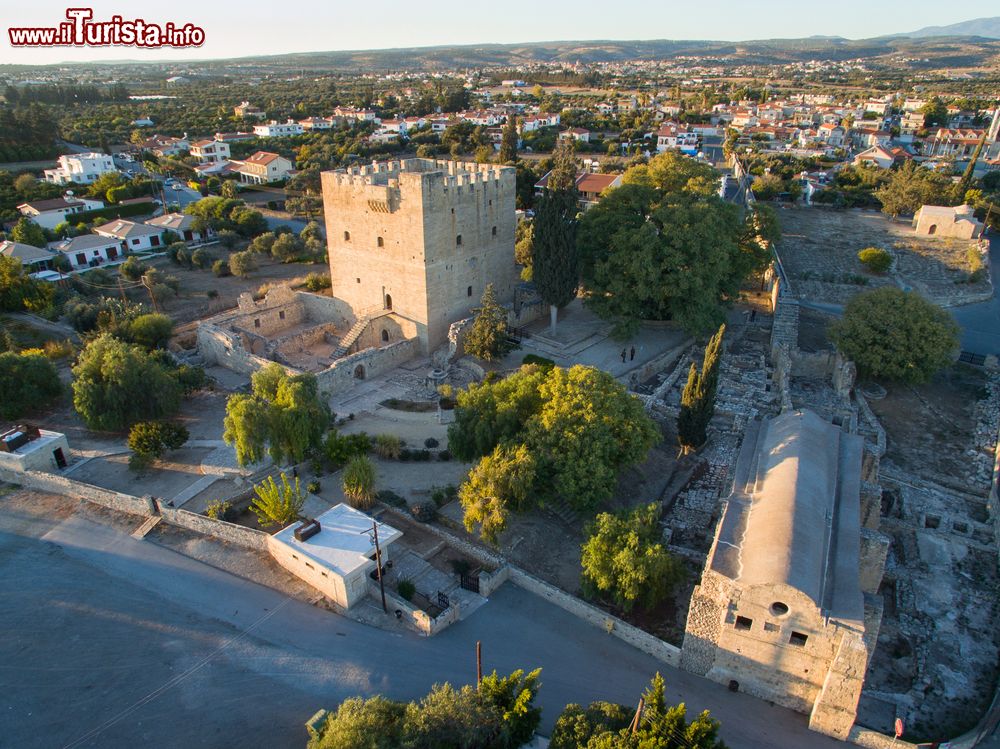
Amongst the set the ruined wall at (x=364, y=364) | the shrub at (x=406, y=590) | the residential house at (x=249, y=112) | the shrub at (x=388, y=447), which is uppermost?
the residential house at (x=249, y=112)

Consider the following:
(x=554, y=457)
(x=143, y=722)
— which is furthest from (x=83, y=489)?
(x=554, y=457)

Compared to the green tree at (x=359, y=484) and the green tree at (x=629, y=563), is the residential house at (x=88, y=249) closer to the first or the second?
the green tree at (x=359, y=484)

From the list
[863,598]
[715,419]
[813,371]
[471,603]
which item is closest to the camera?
[863,598]

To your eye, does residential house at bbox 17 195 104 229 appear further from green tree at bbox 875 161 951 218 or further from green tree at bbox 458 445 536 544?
green tree at bbox 875 161 951 218

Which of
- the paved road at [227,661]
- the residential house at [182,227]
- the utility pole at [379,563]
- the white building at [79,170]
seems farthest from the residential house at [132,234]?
the utility pole at [379,563]

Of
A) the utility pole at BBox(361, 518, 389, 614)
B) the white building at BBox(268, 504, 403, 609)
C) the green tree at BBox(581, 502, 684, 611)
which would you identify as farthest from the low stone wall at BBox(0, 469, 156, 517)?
the green tree at BBox(581, 502, 684, 611)

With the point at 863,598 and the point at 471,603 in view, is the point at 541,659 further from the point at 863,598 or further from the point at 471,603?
the point at 863,598

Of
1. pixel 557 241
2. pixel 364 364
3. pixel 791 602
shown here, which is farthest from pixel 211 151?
pixel 791 602
